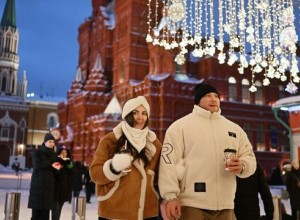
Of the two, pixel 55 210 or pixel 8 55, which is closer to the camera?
pixel 55 210

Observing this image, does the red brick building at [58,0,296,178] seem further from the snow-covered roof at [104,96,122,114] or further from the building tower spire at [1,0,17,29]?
the building tower spire at [1,0,17,29]

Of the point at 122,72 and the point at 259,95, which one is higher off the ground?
the point at 122,72

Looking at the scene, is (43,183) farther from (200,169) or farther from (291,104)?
(291,104)

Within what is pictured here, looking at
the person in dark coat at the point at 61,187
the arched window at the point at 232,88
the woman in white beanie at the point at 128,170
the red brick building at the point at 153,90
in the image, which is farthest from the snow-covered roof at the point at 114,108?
the woman in white beanie at the point at 128,170

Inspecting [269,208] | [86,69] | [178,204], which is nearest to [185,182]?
[178,204]

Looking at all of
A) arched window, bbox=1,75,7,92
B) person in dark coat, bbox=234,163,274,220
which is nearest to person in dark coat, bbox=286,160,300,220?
person in dark coat, bbox=234,163,274,220

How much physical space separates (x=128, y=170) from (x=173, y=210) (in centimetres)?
57

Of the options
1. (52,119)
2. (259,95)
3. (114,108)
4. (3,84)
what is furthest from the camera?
(52,119)

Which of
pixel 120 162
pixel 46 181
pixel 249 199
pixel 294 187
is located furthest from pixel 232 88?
pixel 120 162

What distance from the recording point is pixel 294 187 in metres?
8.27

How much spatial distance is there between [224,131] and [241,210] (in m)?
1.46

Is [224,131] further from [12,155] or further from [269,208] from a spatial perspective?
[12,155]

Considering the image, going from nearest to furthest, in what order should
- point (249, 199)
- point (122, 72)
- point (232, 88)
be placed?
point (249, 199), point (232, 88), point (122, 72)

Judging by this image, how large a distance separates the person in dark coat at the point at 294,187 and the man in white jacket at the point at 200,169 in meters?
5.48
